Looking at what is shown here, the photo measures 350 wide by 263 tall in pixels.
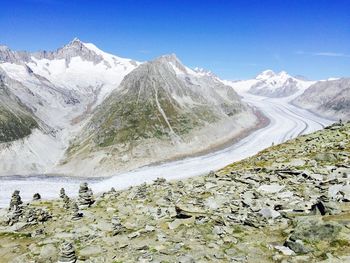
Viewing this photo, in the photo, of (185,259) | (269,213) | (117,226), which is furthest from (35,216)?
(269,213)

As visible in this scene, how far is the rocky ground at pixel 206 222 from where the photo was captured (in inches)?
1019

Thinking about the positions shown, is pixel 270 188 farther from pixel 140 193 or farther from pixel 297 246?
pixel 297 246

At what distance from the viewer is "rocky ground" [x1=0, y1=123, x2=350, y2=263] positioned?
25.9 metres

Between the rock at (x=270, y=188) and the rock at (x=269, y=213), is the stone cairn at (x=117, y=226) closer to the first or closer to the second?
the rock at (x=269, y=213)

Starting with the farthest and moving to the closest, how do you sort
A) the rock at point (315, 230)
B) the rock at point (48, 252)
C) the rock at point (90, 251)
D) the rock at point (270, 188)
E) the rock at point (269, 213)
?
the rock at point (270, 188) < the rock at point (269, 213) < the rock at point (48, 252) < the rock at point (90, 251) < the rock at point (315, 230)

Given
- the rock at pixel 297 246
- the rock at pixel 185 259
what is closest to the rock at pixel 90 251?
the rock at pixel 185 259

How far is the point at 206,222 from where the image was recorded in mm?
32156

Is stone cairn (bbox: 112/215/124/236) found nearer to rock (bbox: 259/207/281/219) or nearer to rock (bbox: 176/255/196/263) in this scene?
rock (bbox: 176/255/196/263)

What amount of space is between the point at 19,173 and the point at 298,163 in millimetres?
128060

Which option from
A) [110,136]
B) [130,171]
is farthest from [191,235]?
[110,136]

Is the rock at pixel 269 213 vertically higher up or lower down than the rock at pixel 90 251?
higher up

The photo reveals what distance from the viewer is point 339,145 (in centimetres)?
6056

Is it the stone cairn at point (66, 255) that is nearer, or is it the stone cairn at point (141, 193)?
the stone cairn at point (66, 255)

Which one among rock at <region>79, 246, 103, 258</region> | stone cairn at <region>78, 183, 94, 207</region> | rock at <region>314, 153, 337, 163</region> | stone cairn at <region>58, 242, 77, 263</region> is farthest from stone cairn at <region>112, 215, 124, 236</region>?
rock at <region>314, 153, 337, 163</region>
